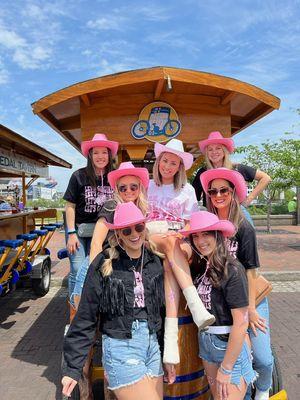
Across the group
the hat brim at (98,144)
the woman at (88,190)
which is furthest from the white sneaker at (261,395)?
the hat brim at (98,144)

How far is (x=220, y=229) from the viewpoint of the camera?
2314 millimetres

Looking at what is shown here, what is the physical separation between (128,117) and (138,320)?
2617 mm

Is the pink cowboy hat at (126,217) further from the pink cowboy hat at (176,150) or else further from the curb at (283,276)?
the curb at (283,276)

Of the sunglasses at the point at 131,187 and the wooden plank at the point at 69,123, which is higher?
the wooden plank at the point at 69,123

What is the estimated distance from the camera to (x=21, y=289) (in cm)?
851

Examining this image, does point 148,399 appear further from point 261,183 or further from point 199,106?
point 199,106

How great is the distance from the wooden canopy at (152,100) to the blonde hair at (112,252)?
6.52ft

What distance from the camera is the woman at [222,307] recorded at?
221 centimetres

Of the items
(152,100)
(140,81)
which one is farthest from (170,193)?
(152,100)

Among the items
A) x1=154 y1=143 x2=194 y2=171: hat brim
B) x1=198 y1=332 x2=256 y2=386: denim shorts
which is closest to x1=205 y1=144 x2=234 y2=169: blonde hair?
x1=154 y1=143 x2=194 y2=171: hat brim

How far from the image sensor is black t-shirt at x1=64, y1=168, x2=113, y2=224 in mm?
3383

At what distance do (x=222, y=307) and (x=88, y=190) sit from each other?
1633mm

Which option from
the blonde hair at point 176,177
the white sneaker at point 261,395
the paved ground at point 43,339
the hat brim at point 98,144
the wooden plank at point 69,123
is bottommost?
the paved ground at point 43,339

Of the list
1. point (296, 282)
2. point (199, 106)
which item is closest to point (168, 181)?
point (199, 106)
